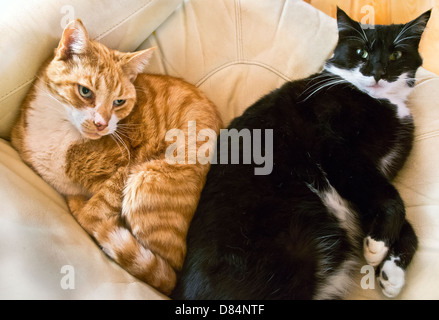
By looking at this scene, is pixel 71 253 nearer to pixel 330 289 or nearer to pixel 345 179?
pixel 330 289

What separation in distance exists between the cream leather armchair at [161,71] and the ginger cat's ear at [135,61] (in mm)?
159

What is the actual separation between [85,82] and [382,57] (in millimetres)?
1144

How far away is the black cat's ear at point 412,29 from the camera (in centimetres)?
127

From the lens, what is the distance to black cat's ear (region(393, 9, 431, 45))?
1.27 metres

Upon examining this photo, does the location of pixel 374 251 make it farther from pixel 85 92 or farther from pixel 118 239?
pixel 85 92

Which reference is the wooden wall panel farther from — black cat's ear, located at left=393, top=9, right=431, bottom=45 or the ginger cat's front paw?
the ginger cat's front paw

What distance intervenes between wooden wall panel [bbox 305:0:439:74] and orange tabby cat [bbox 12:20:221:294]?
42.8 inches

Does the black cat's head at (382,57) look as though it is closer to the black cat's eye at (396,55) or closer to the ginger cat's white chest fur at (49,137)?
the black cat's eye at (396,55)

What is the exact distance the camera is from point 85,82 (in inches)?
46.3

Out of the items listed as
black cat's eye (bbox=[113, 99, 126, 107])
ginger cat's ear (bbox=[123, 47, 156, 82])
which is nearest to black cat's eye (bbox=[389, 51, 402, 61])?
ginger cat's ear (bbox=[123, 47, 156, 82])

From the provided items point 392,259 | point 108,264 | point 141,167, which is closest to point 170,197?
point 141,167

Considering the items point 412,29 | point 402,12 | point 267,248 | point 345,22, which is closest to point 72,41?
point 267,248

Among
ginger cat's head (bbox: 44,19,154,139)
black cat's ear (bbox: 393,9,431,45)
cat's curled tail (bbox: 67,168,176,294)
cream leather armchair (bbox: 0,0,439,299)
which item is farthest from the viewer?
black cat's ear (bbox: 393,9,431,45)

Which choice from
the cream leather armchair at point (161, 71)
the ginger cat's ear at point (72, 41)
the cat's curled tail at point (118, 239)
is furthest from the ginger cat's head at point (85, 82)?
the cat's curled tail at point (118, 239)
